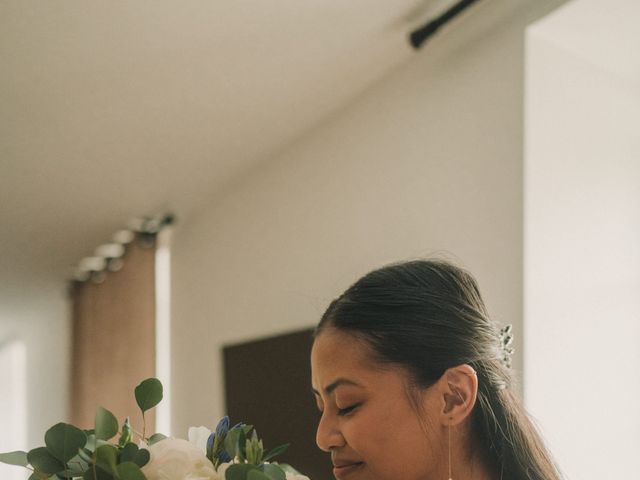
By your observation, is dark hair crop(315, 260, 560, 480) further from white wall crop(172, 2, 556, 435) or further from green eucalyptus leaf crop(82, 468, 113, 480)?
white wall crop(172, 2, 556, 435)

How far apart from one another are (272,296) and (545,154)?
1.66 m

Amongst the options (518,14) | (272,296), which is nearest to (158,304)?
(272,296)

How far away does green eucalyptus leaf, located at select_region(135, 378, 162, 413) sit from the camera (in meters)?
0.84

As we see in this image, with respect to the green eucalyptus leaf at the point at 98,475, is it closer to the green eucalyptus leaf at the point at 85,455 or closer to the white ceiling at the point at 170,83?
the green eucalyptus leaf at the point at 85,455

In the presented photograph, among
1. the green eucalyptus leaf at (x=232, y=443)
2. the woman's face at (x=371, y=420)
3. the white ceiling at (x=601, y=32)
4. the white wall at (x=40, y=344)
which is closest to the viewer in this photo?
the green eucalyptus leaf at (x=232, y=443)

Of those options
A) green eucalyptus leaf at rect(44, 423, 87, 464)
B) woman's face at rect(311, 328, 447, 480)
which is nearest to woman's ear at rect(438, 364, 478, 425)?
woman's face at rect(311, 328, 447, 480)

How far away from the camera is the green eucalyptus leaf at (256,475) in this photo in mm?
718

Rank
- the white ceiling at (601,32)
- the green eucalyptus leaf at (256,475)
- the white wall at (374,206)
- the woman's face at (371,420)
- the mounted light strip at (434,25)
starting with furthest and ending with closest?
the mounted light strip at (434,25) < the white wall at (374,206) < the white ceiling at (601,32) < the woman's face at (371,420) < the green eucalyptus leaf at (256,475)

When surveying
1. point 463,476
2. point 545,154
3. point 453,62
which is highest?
point 453,62

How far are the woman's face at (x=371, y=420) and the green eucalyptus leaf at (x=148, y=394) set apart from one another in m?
0.24

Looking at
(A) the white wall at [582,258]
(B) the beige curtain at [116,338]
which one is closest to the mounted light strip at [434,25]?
(A) the white wall at [582,258]

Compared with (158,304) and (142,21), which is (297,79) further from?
(158,304)

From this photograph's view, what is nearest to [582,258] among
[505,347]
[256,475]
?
[505,347]

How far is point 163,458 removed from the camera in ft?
2.56
